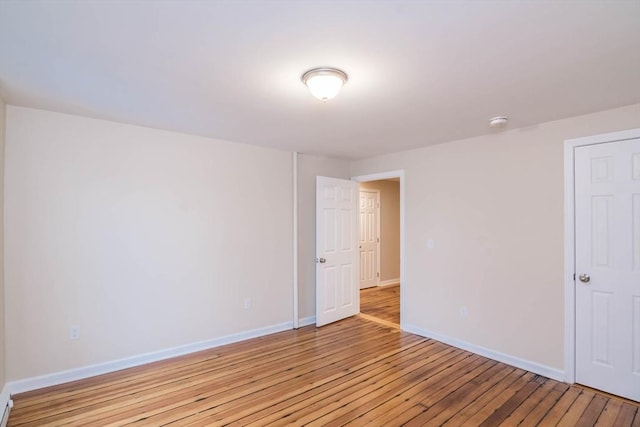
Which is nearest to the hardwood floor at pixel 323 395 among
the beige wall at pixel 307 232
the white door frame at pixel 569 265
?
the white door frame at pixel 569 265

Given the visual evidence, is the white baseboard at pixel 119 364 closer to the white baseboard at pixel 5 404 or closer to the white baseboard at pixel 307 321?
the white baseboard at pixel 5 404

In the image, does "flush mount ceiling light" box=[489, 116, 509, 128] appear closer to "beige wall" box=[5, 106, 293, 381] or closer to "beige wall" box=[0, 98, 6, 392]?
"beige wall" box=[5, 106, 293, 381]

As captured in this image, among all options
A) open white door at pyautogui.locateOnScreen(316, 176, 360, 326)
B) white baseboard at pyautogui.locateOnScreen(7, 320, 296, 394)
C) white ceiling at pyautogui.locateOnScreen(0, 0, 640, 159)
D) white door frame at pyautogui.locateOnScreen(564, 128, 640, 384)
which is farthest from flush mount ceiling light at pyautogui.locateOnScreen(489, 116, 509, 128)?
white baseboard at pyautogui.locateOnScreen(7, 320, 296, 394)

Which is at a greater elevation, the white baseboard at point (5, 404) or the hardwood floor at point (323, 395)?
the white baseboard at point (5, 404)

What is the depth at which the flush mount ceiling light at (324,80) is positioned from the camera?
2014 mm

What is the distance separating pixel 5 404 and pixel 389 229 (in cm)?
656

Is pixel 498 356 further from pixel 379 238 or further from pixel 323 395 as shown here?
pixel 379 238

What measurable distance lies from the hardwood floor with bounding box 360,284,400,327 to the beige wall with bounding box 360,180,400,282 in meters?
0.41

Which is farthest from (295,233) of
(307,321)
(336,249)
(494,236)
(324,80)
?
(324,80)

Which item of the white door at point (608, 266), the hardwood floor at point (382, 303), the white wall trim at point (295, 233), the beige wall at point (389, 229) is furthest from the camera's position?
the beige wall at point (389, 229)

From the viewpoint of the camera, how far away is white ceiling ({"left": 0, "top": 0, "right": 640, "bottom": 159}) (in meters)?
1.46

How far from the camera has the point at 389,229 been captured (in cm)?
746

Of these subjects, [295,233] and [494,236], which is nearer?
[494,236]

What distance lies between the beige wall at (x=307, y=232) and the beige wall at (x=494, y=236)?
1.30 metres
